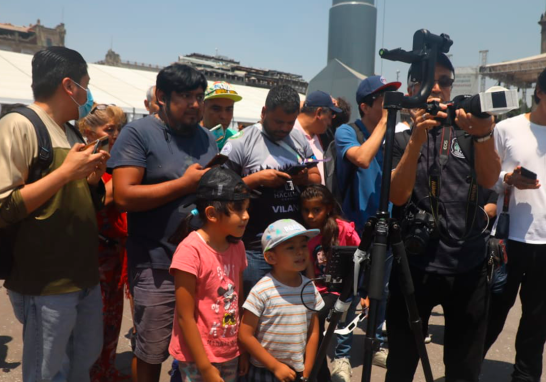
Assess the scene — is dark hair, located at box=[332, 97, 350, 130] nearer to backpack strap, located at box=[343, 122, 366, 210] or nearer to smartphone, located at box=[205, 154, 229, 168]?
backpack strap, located at box=[343, 122, 366, 210]

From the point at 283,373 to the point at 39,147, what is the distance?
4.96 feet

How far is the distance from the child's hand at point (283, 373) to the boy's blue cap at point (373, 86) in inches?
73.3

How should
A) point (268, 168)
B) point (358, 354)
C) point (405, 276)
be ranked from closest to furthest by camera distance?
point (405, 276) < point (268, 168) < point (358, 354)

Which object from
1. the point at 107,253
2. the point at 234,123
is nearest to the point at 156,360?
the point at 107,253

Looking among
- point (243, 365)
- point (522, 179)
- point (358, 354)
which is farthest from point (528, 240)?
point (243, 365)

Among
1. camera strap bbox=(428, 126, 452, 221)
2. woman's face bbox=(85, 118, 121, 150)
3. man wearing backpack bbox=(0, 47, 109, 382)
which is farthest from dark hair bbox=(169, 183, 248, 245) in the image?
woman's face bbox=(85, 118, 121, 150)

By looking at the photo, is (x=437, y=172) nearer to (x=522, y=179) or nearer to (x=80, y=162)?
(x=522, y=179)

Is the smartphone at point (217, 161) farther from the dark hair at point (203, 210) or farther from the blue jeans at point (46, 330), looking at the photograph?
the blue jeans at point (46, 330)

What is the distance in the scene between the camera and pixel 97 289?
2.33 metres

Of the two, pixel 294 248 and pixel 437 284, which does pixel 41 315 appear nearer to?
pixel 294 248

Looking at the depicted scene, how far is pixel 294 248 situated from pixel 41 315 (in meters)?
1.19

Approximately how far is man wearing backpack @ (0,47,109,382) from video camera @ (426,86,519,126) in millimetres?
1505

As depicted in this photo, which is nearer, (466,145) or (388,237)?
(388,237)

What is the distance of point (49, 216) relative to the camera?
2043 millimetres
